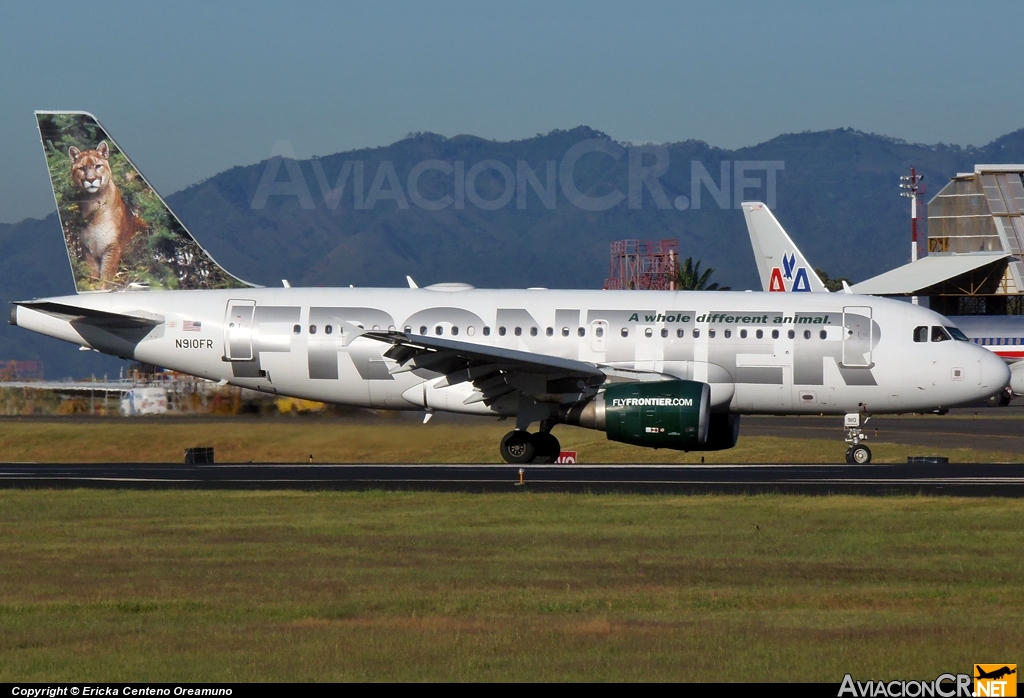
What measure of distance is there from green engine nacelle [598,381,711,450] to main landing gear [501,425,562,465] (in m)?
2.09

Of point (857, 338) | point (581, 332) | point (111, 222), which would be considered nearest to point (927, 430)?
point (857, 338)

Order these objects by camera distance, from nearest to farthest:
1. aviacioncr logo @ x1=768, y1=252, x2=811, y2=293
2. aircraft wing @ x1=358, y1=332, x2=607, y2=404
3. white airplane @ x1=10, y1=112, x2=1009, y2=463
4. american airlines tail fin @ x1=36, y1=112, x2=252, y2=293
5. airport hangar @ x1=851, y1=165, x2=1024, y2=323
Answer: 1. aircraft wing @ x1=358, y1=332, x2=607, y2=404
2. white airplane @ x1=10, y1=112, x2=1009, y2=463
3. american airlines tail fin @ x1=36, y1=112, x2=252, y2=293
4. aviacioncr logo @ x1=768, y1=252, x2=811, y2=293
5. airport hangar @ x1=851, y1=165, x2=1024, y2=323

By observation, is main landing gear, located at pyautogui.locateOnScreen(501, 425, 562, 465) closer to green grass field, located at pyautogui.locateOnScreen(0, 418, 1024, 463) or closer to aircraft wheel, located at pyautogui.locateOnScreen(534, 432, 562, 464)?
aircraft wheel, located at pyautogui.locateOnScreen(534, 432, 562, 464)

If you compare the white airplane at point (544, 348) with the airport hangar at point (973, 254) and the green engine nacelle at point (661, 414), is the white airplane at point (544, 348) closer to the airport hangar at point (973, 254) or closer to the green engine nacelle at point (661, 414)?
the green engine nacelle at point (661, 414)

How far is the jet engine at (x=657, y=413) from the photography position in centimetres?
2472

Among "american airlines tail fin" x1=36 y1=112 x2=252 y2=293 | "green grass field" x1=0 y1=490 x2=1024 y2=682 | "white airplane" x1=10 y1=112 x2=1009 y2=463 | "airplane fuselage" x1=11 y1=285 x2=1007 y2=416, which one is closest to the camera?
"green grass field" x1=0 y1=490 x2=1024 y2=682

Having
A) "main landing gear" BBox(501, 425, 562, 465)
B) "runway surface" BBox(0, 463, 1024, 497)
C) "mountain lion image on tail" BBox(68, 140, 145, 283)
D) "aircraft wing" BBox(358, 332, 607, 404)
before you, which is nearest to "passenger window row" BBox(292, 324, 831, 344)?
"aircraft wing" BBox(358, 332, 607, 404)

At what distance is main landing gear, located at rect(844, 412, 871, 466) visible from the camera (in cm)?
2714

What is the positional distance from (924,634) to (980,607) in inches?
57.8

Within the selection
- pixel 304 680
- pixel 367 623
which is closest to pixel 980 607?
pixel 367 623

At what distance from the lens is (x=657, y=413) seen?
24.7 meters

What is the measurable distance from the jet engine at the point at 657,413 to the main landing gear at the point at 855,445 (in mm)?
3506

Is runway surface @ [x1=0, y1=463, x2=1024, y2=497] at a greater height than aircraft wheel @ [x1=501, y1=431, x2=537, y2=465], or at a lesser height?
lesser

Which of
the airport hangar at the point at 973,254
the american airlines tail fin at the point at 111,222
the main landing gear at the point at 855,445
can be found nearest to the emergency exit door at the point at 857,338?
the main landing gear at the point at 855,445
